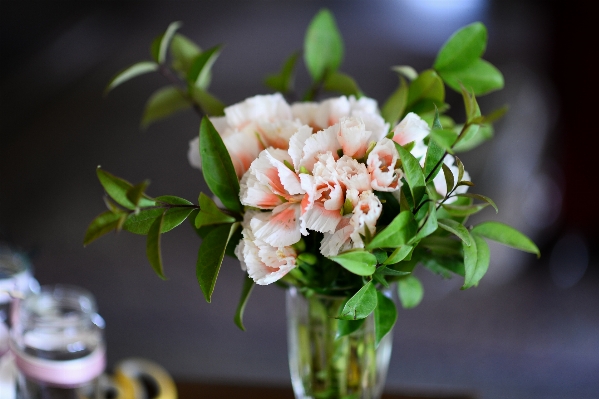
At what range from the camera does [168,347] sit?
1.23 m

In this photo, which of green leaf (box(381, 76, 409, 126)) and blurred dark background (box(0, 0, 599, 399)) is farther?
blurred dark background (box(0, 0, 599, 399))

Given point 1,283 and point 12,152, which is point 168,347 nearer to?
point 1,283

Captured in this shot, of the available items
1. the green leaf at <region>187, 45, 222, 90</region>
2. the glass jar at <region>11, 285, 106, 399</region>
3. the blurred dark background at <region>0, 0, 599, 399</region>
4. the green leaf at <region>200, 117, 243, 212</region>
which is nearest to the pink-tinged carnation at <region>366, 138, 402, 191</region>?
the green leaf at <region>200, 117, 243, 212</region>

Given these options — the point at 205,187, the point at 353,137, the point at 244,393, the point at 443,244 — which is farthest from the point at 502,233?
the point at 205,187

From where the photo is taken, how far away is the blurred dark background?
1.22 m

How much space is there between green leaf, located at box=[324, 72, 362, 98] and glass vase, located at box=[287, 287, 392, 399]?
183 mm

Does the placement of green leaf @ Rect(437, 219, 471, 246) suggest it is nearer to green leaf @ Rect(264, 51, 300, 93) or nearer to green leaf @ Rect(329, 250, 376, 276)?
green leaf @ Rect(329, 250, 376, 276)

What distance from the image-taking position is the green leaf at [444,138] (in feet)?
1.20

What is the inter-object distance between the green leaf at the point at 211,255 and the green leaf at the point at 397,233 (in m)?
0.11

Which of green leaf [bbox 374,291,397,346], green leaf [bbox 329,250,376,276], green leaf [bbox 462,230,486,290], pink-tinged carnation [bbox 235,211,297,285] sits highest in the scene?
green leaf [bbox 329,250,376,276]

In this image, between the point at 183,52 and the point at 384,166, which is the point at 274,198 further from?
the point at 183,52

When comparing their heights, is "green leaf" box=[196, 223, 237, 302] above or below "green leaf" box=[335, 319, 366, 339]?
above

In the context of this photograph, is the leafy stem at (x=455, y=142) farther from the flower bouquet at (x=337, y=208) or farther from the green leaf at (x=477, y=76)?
the green leaf at (x=477, y=76)

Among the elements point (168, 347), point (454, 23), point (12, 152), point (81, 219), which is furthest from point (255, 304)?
point (454, 23)
